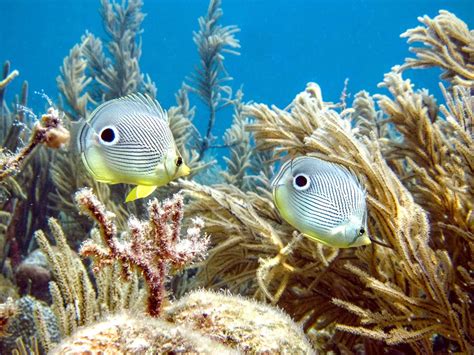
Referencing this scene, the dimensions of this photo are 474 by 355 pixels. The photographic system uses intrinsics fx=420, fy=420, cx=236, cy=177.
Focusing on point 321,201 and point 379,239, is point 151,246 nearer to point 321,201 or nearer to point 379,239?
point 321,201

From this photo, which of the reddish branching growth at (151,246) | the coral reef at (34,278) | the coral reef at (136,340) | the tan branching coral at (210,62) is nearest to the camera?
the coral reef at (136,340)

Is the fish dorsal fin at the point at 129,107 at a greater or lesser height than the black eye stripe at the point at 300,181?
greater

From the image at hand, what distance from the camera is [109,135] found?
1.66 metres

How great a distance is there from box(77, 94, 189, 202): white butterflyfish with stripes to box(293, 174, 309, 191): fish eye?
0.51 meters

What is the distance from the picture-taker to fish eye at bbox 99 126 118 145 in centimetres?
165

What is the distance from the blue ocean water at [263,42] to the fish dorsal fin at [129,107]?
8273cm

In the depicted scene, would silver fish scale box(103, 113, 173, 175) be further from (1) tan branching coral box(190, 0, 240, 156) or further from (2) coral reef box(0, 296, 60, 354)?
(1) tan branching coral box(190, 0, 240, 156)

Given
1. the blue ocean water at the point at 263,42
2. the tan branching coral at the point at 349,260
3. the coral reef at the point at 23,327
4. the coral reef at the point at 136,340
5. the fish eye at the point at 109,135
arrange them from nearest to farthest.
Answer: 1. the coral reef at the point at 136,340
2. the fish eye at the point at 109,135
3. the tan branching coral at the point at 349,260
4. the coral reef at the point at 23,327
5. the blue ocean water at the point at 263,42

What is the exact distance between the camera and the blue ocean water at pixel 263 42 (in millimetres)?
84375

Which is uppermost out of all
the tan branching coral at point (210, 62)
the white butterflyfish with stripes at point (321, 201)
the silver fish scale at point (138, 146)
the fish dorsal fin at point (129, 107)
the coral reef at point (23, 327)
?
the tan branching coral at point (210, 62)

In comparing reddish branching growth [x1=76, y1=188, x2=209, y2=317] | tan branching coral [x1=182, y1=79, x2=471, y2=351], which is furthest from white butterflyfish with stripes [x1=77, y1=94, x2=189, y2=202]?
tan branching coral [x1=182, y1=79, x2=471, y2=351]

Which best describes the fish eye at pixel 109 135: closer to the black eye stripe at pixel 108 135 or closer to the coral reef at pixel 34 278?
the black eye stripe at pixel 108 135

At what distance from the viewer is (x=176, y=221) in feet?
6.45

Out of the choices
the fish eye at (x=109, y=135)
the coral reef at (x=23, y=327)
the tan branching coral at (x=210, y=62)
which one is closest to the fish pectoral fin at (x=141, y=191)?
the fish eye at (x=109, y=135)
